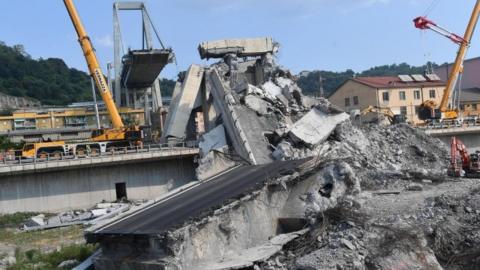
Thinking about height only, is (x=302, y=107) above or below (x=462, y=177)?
above

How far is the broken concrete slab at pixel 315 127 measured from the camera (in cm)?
2664

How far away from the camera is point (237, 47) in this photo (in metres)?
42.6

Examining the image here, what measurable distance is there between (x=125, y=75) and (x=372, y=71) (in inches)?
4713

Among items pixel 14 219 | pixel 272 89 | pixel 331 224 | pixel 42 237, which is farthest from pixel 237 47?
pixel 331 224

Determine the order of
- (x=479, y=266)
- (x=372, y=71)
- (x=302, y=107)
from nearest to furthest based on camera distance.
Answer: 1. (x=479, y=266)
2. (x=302, y=107)
3. (x=372, y=71)

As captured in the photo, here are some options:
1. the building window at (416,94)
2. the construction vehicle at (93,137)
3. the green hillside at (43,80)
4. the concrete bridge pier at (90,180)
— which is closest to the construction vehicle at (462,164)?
the concrete bridge pier at (90,180)

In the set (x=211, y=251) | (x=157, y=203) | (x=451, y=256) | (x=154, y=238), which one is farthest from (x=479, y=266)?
(x=157, y=203)

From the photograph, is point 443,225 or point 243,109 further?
point 243,109

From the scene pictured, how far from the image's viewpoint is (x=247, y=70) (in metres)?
43.0

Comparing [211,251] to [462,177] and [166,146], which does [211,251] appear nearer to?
[462,177]

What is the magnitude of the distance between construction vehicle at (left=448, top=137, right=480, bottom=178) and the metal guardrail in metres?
15.1

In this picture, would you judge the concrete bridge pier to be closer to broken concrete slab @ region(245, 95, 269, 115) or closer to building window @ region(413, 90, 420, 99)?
broken concrete slab @ region(245, 95, 269, 115)

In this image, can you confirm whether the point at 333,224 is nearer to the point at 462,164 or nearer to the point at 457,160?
the point at 457,160

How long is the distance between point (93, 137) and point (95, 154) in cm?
449
